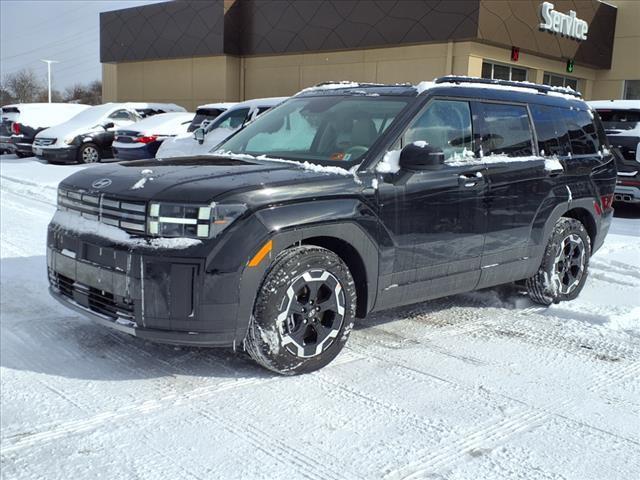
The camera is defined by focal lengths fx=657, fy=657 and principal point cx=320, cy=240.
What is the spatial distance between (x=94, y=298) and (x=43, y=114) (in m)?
19.4

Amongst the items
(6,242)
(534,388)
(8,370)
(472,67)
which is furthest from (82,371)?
(472,67)

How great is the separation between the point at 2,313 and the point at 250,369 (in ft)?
7.27

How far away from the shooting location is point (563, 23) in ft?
71.3

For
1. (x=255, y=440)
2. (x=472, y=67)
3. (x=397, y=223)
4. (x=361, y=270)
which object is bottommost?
(x=255, y=440)

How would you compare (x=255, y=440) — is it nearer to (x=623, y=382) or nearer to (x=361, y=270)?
(x=361, y=270)

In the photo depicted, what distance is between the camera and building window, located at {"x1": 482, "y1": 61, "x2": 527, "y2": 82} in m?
20.5

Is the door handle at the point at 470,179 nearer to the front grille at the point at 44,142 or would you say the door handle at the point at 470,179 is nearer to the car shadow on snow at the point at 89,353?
the car shadow on snow at the point at 89,353

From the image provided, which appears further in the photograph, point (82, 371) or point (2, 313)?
point (2, 313)

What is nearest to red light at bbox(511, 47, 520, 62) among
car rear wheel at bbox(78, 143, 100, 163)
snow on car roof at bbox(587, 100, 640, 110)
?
snow on car roof at bbox(587, 100, 640, 110)

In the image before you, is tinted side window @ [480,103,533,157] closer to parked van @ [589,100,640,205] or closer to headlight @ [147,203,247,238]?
headlight @ [147,203,247,238]

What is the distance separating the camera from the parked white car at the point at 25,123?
20.0 meters

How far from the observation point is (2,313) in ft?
16.5

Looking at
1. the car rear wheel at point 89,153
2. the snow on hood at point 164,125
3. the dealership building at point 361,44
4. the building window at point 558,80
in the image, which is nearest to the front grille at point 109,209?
the snow on hood at point 164,125

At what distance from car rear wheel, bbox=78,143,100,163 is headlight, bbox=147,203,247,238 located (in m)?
15.6
